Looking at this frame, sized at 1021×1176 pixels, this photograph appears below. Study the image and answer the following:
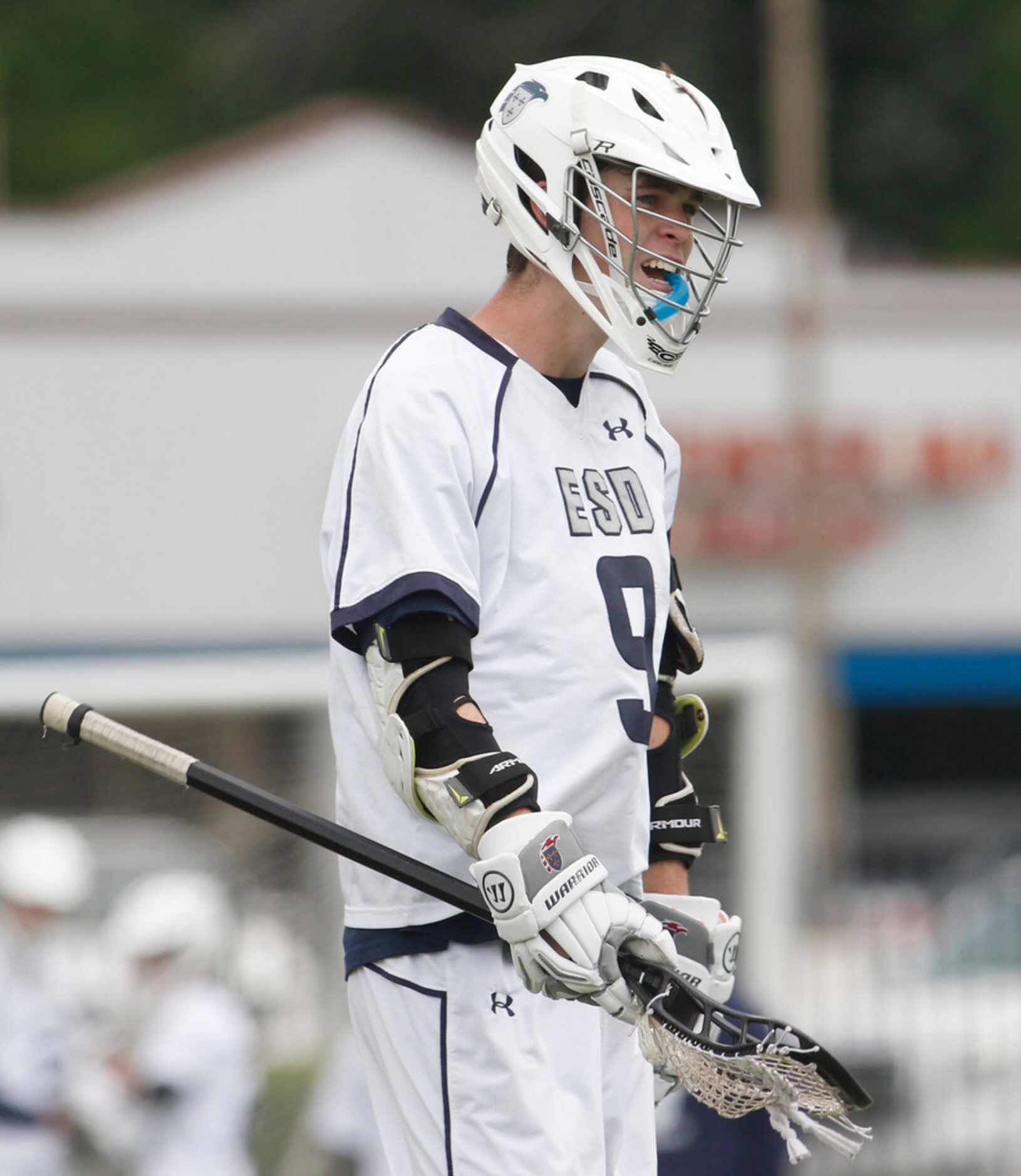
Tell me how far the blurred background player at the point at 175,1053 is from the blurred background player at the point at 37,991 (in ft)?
0.64

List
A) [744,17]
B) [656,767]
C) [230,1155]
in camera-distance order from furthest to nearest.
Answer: [744,17] → [230,1155] → [656,767]

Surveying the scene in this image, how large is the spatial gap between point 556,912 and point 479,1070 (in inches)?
15.5

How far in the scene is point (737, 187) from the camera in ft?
11.9

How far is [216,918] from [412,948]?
5621mm

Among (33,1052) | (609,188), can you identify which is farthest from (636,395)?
(33,1052)

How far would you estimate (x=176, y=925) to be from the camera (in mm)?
8656

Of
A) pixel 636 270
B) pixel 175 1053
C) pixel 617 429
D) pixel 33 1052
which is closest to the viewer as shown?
pixel 636 270

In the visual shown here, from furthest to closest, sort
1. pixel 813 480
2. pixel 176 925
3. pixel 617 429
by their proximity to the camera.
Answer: pixel 813 480 < pixel 176 925 < pixel 617 429

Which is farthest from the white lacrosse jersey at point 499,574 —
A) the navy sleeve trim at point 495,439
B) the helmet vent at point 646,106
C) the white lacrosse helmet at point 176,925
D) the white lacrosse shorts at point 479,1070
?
the white lacrosse helmet at point 176,925

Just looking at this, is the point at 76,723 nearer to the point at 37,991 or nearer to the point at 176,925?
the point at 176,925

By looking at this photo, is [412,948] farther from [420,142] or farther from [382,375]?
[420,142]

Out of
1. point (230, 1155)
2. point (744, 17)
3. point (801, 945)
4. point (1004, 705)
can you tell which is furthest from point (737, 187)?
point (744, 17)

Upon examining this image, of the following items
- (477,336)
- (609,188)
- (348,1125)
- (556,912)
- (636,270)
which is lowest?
(348,1125)

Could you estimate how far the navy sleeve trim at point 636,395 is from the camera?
→ 12.7ft
